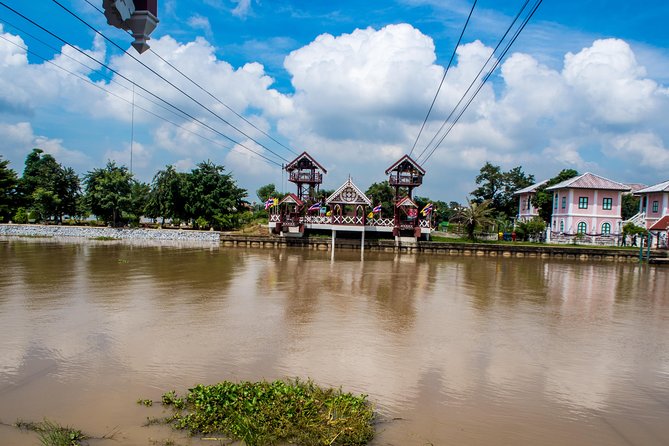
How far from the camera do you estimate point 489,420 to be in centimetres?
588

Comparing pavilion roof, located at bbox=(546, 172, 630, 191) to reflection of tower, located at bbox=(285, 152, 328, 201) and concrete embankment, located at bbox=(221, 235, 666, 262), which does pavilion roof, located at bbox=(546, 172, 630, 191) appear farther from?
reflection of tower, located at bbox=(285, 152, 328, 201)

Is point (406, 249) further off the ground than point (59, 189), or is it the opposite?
point (59, 189)

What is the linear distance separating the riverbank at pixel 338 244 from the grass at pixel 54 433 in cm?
3136

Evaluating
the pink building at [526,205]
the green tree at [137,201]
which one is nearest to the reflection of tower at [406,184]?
the pink building at [526,205]

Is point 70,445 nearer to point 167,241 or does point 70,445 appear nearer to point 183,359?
point 183,359

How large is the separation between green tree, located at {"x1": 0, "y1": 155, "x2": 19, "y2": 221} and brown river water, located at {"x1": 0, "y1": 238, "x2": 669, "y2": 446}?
33.7 meters

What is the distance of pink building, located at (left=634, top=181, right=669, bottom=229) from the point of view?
130 ft

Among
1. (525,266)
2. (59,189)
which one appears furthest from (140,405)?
(59,189)

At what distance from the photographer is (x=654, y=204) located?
41375 millimetres

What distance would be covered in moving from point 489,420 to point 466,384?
4.00ft

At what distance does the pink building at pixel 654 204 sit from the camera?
39719mm

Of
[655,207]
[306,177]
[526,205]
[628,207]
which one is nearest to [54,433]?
[306,177]

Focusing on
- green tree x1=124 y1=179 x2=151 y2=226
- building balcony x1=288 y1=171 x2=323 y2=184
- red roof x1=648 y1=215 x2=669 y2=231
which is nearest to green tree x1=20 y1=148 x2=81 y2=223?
green tree x1=124 y1=179 x2=151 y2=226

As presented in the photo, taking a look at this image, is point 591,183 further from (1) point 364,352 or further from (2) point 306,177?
(1) point 364,352
